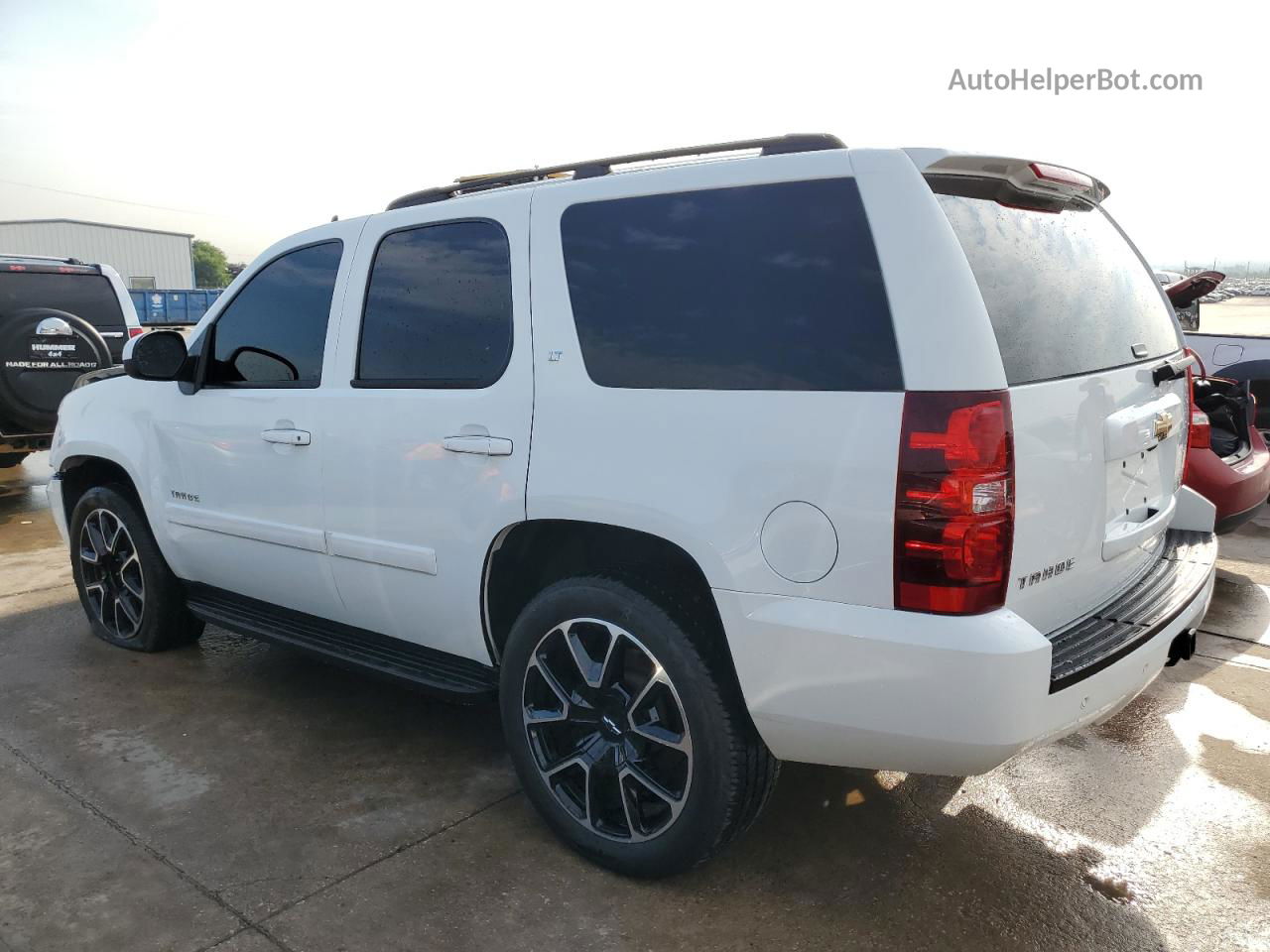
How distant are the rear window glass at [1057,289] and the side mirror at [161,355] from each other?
116 inches

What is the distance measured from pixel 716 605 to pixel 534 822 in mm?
1136

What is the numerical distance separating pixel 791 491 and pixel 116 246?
69.4 metres

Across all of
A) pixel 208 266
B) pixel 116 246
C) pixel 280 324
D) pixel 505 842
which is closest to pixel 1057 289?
pixel 505 842

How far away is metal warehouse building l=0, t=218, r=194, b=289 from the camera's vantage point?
59281 mm

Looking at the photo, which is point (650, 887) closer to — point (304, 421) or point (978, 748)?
point (978, 748)

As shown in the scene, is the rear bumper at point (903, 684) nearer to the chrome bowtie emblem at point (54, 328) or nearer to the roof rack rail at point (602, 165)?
the roof rack rail at point (602, 165)

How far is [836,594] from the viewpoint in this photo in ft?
7.72

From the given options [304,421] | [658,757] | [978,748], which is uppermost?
[304,421]

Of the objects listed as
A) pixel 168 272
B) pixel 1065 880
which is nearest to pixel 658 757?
pixel 1065 880

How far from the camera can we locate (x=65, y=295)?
863 centimetres

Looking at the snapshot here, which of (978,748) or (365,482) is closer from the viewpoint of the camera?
(978,748)

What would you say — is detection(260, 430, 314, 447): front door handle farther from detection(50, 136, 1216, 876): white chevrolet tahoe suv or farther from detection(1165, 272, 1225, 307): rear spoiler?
detection(1165, 272, 1225, 307): rear spoiler

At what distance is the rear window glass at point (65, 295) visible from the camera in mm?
8203

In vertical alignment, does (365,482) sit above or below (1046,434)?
below
